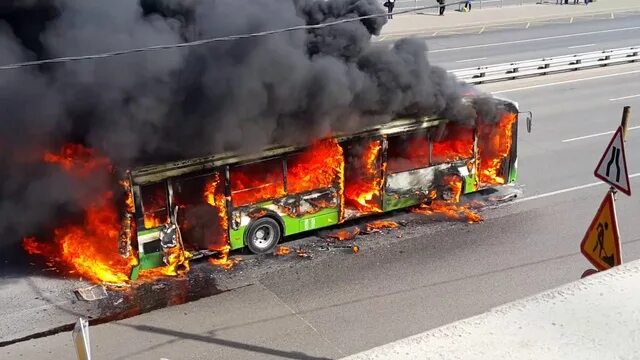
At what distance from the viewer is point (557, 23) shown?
3216 centimetres

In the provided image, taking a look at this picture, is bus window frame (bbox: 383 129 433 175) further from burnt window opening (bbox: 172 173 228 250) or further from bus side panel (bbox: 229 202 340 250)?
burnt window opening (bbox: 172 173 228 250)

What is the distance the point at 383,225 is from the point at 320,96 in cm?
239

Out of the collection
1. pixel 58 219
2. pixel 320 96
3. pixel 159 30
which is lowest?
pixel 58 219

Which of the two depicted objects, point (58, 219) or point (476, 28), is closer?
point (58, 219)

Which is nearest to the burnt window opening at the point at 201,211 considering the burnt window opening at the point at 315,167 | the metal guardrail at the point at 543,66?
the burnt window opening at the point at 315,167

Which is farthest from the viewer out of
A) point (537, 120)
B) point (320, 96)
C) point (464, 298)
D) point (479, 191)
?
point (537, 120)

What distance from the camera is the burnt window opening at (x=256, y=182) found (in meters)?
8.95

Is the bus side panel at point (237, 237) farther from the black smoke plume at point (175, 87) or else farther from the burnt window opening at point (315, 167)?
the black smoke plume at point (175, 87)

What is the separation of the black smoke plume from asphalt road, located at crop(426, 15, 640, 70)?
12.4 meters

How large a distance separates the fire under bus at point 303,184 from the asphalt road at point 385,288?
0.60 m

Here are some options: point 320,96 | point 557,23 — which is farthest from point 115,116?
point 557,23

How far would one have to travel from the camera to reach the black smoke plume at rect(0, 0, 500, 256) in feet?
28.4

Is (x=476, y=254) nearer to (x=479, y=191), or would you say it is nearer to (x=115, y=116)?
(x=479, y=191)

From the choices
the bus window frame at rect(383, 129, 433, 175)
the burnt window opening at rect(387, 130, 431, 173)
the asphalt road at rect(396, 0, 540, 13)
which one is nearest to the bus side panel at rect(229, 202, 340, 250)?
the bus window frame at rect(383, 129, 433, 175)
